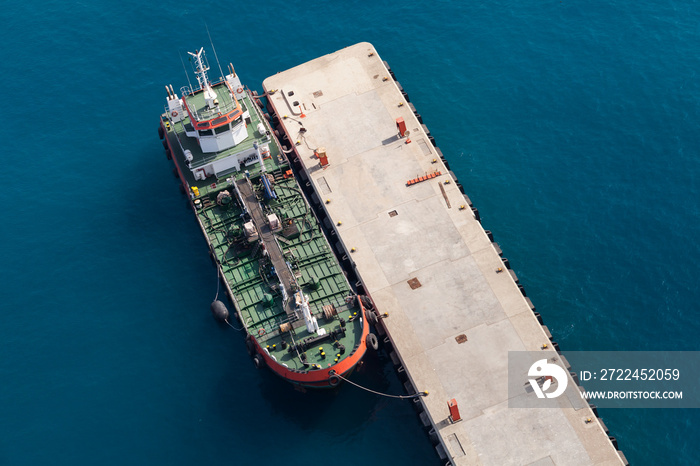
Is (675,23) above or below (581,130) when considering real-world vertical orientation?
above

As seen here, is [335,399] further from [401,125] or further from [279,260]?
[401,125]

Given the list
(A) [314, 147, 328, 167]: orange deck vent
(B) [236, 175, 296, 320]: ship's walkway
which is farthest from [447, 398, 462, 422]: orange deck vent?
(A) [314, 147, 328, 167]: orange deck vent

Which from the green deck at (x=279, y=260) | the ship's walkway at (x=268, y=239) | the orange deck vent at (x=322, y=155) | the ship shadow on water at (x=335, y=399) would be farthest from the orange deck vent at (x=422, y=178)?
the ship shadow on water at (x=335, y=399)

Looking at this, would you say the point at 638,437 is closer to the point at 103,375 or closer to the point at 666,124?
the point at 666,124

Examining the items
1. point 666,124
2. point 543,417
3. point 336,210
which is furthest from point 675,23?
point 543,417

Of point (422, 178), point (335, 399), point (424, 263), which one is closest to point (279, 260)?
point (424, 263)

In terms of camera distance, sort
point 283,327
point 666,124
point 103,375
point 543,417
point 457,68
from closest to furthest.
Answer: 1. point 543,417
2. point 283,327
3. point 103,375
4. point 666,124
5. point 457,68

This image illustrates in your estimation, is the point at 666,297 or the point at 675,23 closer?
the point at 666,297
